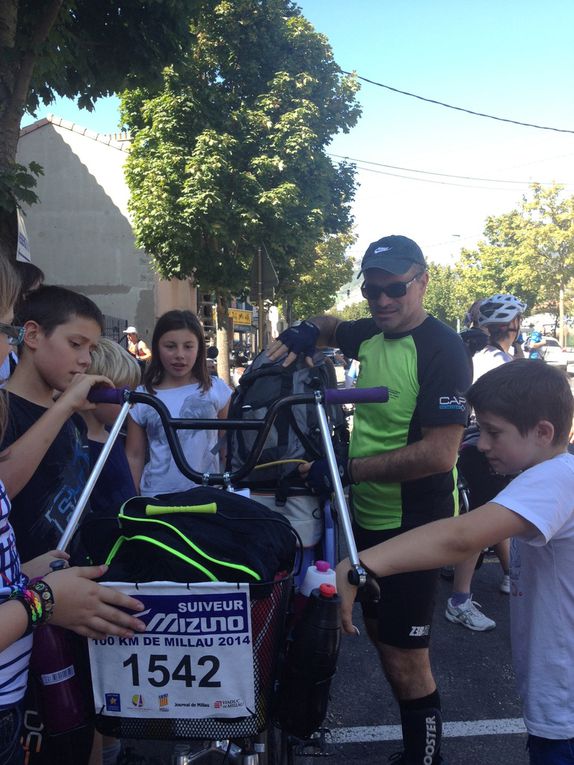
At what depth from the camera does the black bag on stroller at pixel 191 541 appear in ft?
4.79

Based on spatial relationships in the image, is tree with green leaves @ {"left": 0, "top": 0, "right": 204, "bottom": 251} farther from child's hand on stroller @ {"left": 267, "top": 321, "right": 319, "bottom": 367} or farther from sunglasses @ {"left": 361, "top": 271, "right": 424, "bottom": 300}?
sunglasses @ {"left": 361, "top": 271, "right": 424, "bottom": 300}

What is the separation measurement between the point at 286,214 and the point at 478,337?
12030 mm

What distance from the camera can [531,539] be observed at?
1.66 meters

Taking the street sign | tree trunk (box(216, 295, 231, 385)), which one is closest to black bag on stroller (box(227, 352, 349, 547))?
tree trunk (box(216, 295, 231, 385))

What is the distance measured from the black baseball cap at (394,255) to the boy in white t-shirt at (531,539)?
2.59 ft

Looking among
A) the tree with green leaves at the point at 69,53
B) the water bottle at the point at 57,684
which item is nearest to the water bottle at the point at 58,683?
the water bottle at the point at 57,684

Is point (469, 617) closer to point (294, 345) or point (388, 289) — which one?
point (294, 345)

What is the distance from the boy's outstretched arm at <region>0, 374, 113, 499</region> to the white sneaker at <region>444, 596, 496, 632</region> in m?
3.42

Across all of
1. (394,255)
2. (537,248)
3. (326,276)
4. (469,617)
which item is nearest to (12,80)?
(394,255)

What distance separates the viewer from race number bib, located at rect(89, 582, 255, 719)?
1454 mm

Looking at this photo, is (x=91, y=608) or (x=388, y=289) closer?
(x=91, y=608)

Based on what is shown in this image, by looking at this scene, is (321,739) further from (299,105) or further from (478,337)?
(299,105)

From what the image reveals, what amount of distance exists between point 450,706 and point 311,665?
7.53 feet

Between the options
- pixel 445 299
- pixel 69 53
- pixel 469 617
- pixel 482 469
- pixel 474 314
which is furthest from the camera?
pixel 445 299
